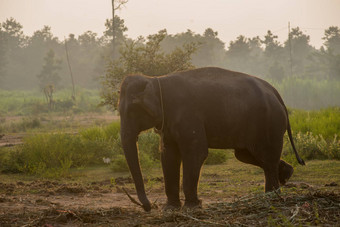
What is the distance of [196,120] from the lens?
19.6 ft

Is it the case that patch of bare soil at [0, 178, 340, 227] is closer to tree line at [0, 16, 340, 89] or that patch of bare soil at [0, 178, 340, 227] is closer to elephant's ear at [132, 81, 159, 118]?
elephant's ear at [132, 81, 159, 118]

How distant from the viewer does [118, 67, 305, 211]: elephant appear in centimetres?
588

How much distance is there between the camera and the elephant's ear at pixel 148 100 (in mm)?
5832

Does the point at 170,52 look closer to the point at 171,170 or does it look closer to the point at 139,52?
the point at 139,52

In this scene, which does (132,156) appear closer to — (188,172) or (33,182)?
(188,172)

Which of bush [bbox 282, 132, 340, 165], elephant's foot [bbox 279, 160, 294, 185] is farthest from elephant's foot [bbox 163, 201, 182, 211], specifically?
bush [bbox 282, 132, 340, 165]

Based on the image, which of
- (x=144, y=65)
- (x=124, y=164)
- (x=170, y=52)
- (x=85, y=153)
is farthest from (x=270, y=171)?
(x=170, y=52)

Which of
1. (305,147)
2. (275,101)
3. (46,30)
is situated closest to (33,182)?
(275,101)

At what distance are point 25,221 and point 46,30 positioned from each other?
256 feet

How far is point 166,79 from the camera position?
620cm

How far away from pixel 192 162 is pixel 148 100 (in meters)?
0.90

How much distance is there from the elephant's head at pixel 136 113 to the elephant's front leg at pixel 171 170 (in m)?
0.41

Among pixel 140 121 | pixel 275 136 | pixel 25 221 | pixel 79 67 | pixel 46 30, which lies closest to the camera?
pixel 25 221

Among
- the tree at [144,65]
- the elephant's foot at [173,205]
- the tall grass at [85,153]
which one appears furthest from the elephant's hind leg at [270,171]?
the tree at [144,65]
